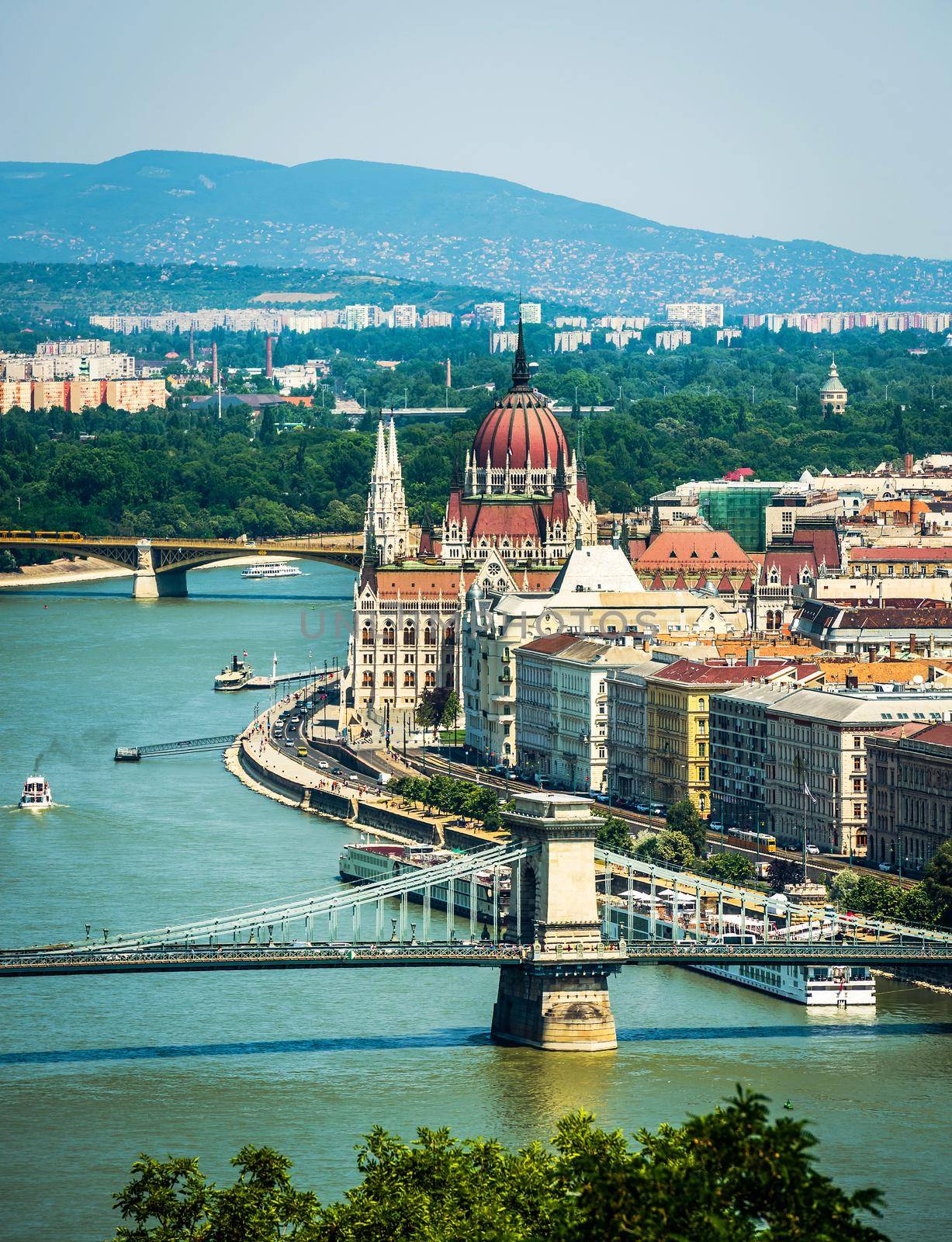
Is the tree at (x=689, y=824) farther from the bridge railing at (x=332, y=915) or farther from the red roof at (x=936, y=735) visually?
the bridge railing at (x=332, y=915)

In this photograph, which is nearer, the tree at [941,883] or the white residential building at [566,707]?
the tree at [941,883]

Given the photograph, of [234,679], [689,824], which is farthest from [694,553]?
[689,824]

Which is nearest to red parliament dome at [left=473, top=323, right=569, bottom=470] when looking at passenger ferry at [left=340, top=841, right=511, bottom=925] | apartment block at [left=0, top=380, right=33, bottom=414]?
passenger ferry at [left=340, top=841, right=511, bottom=925]

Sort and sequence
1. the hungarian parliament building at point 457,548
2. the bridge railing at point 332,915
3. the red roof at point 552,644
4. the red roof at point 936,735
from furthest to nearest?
the hungarian parliament building at point 457,548, the red roof at point 552,644, the red roof at point 936,735, the bridge railing at point 332,915

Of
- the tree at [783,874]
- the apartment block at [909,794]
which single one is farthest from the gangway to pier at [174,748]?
the tree at [783,874]

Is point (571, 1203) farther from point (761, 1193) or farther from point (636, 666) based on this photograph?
point (636, 666)

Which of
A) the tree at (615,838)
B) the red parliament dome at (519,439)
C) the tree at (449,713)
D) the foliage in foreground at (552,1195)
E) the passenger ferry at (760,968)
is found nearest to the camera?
the foliage in foreground at (552,1195)

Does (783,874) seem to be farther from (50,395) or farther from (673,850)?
(50,395)
